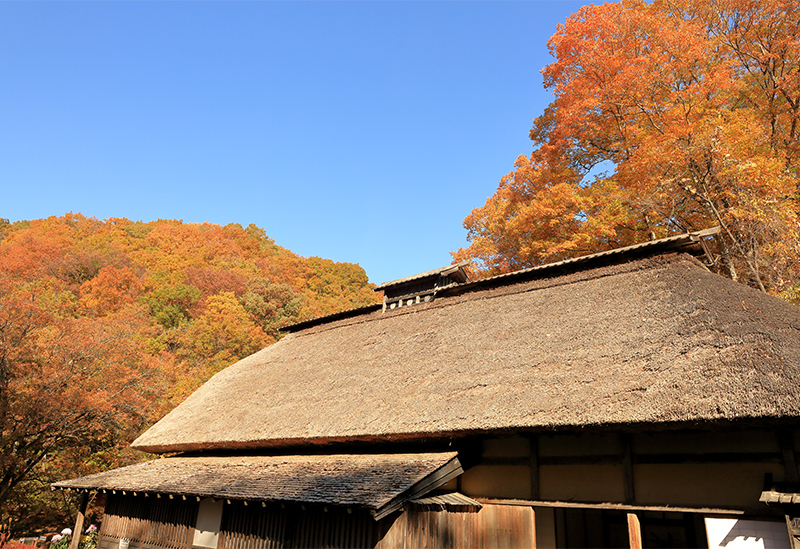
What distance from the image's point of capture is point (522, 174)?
20094 millimetres

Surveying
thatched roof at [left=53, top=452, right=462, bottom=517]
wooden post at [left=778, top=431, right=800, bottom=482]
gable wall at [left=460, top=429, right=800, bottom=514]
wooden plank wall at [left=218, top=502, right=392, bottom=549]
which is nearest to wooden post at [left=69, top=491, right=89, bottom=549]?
thatched roof at [left=53, top=452, right=462, bottom=517]

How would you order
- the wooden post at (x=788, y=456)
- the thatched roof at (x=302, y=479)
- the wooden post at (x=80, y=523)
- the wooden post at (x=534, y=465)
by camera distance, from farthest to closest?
the wooden post at (x=80, y=523) < the wooden post at (x=534, y=465) < the thatched roof at (x=302, y=479) < the wooden post at (x=788, y=456)

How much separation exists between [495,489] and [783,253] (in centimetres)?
1029

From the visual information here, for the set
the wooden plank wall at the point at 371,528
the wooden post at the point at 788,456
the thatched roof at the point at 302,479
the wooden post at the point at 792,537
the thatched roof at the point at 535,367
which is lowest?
the wooden plank wall at the point at 371,528

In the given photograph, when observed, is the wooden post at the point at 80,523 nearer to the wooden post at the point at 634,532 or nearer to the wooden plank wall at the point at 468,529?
the wooden plank wall at the point at 468,529

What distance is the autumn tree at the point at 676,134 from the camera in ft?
40.9

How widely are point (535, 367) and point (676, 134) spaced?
1090cm

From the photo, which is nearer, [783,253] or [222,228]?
[783,253]

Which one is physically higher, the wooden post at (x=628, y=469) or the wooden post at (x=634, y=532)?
the wooden post at (x=628, y=469)

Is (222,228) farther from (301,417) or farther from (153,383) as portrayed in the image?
(301,417)

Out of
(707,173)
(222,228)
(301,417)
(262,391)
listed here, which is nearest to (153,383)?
Answer: (262,391)

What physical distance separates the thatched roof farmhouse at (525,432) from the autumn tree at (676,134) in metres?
6.26

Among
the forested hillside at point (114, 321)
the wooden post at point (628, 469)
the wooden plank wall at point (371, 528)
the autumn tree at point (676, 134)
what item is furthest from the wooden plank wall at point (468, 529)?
the forested hillside at point (114, 321)

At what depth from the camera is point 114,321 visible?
22.7m
